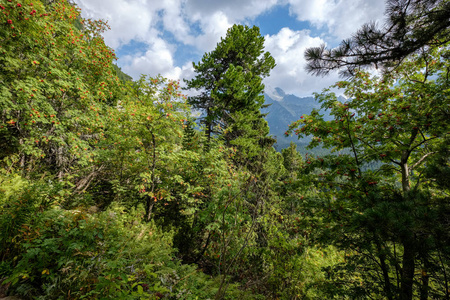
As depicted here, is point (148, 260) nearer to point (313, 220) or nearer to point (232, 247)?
point (232, 247)

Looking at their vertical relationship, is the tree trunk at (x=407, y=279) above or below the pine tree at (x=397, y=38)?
below

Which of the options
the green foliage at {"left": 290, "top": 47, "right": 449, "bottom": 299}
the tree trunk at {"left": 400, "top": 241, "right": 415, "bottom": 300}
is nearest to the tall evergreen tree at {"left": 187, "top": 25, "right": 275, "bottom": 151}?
the green foliage at {"left": 290, "top": 47, "right": 449, "bottom": 299}

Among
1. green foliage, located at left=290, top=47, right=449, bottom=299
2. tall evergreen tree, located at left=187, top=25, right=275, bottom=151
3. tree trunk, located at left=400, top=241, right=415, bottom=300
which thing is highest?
tall evergreen tree, located at left=187, top=25, right=275, bottom=151

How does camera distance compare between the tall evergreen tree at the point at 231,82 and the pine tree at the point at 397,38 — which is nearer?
the pine tree at the point at 397,38

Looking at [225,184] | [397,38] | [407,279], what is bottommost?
[407,279]

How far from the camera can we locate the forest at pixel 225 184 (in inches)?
97.1

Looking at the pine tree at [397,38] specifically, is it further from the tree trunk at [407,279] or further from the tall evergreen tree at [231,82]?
the tall evergreen tree at [231,82]

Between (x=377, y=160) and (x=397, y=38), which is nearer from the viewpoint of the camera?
(x=397, y=38)

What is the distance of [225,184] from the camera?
6.32 m

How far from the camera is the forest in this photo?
8.09 feet

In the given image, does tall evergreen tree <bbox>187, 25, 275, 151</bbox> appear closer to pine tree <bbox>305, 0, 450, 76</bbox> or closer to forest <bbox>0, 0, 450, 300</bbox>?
forest <bbox>0, 0, 450, 300</bbox>

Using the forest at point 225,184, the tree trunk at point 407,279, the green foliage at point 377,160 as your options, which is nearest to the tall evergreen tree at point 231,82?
the forest at point 225,184

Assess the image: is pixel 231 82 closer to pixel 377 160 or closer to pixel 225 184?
pixel 225 184

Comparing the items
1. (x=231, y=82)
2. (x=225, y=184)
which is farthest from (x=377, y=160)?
(x=231, y=82)
